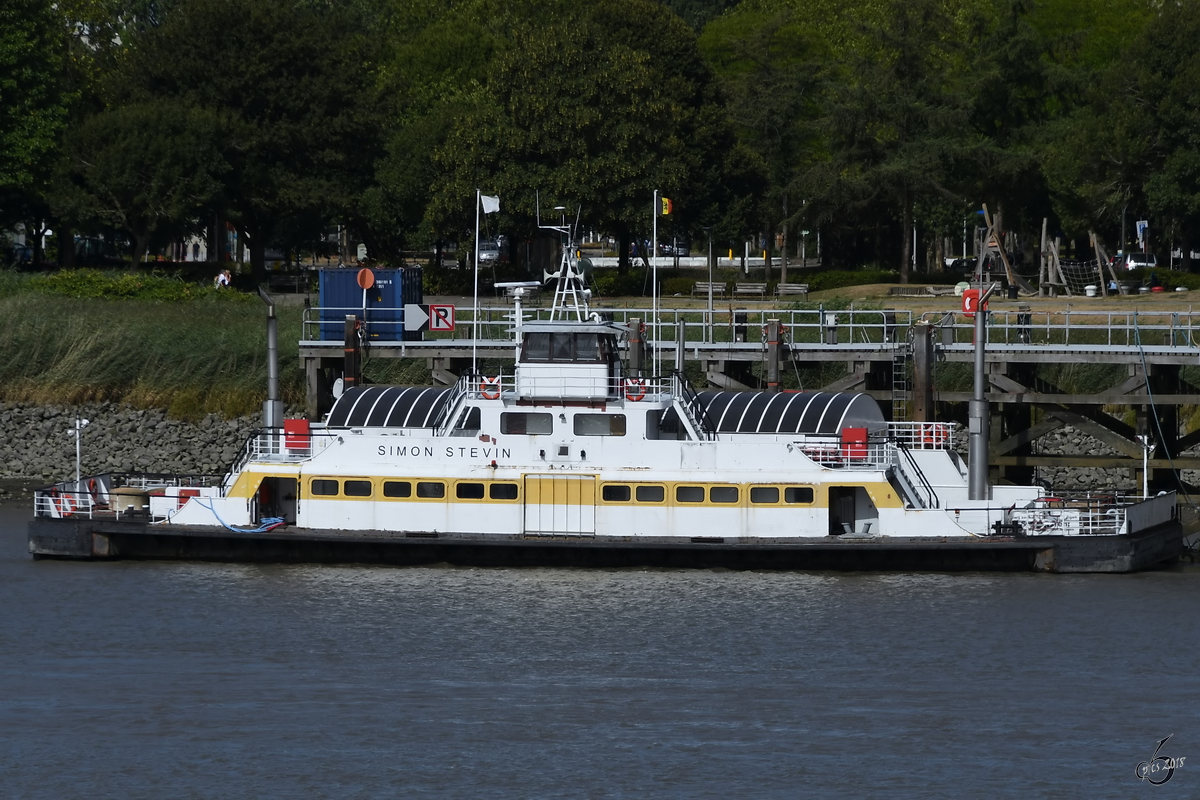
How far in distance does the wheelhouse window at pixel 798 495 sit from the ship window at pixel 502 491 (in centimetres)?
518

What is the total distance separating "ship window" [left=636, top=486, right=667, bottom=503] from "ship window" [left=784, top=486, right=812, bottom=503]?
2.30 m

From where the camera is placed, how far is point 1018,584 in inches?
1286

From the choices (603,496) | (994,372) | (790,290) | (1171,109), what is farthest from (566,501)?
(1171,109)

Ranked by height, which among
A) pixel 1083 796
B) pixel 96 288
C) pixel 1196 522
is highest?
pixel 96 288

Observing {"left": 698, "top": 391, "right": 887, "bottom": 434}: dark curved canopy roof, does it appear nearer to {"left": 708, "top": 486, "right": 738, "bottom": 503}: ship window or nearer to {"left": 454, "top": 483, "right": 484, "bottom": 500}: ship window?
{"left": 708, "top": 486, "right": 738, "bottom": 503}: ship window

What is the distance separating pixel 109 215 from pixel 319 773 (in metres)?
51.1

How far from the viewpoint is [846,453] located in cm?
3422

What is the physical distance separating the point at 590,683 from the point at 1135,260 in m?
59.5

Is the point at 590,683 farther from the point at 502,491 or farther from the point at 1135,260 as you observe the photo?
the point at 1135,260

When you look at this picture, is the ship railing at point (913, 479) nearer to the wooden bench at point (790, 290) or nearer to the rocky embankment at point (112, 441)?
the rocky embankment at point (112, 441)

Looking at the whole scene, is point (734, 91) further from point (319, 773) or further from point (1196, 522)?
point (319, 773)

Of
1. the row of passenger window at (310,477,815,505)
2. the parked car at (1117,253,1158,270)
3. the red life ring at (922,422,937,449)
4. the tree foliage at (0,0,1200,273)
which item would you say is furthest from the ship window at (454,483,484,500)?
the parked car at (1117,253,1158,270)

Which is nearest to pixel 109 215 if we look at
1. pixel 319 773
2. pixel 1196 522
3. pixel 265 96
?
pixel 265 96

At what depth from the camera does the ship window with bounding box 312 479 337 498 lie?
3491cm
